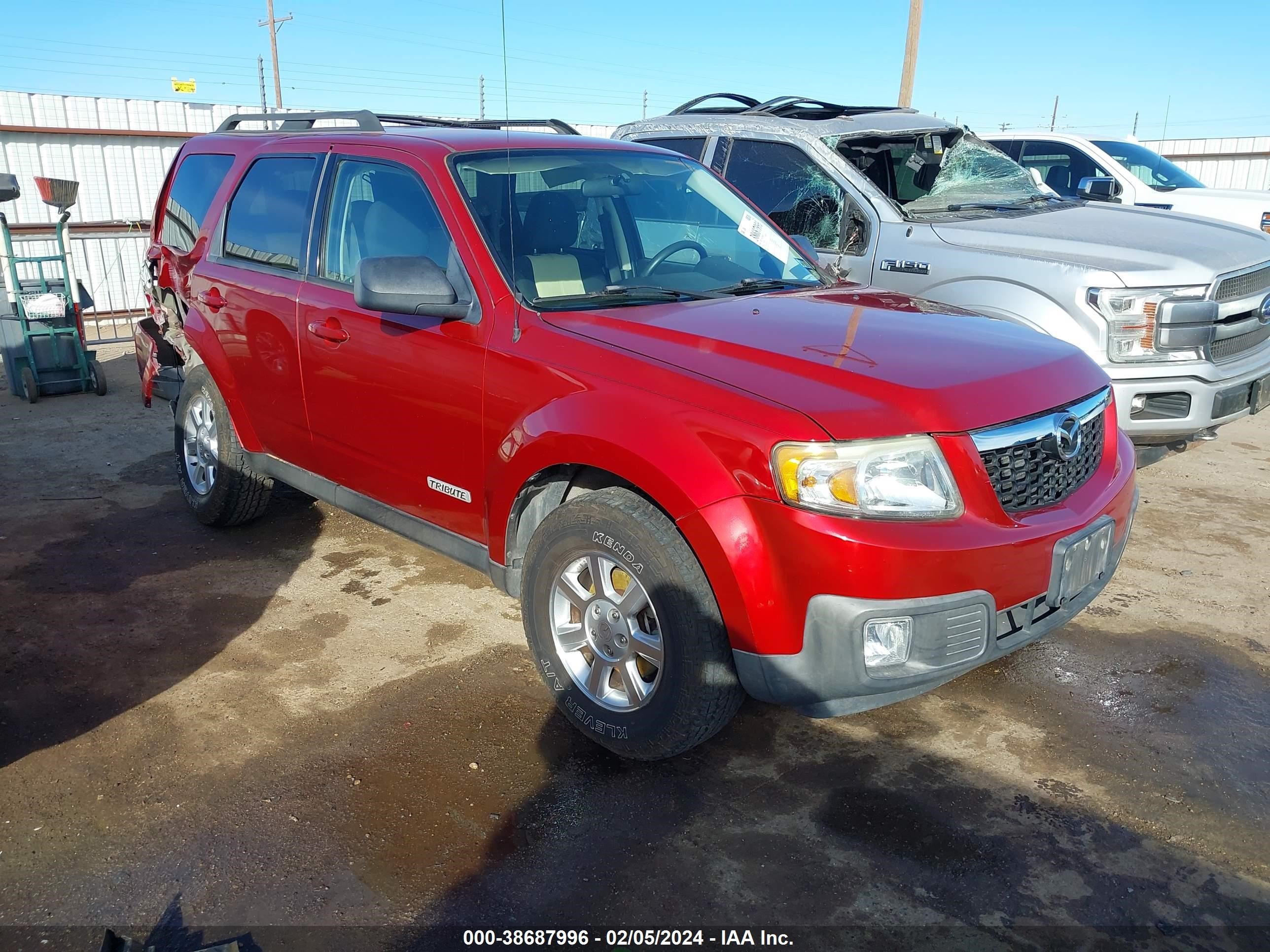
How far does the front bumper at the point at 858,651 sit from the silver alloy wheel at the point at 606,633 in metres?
0.34

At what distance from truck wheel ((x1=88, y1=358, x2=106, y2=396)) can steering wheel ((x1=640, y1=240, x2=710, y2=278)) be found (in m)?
6.96

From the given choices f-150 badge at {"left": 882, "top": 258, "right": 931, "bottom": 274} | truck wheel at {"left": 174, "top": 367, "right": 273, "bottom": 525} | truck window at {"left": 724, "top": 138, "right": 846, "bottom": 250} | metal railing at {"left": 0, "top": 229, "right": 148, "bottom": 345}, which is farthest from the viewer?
metal railing at {"left": 0, "top": 229, "right": 148, "bottom": 345}

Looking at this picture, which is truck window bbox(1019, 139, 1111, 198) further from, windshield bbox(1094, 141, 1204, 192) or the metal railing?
the metal railing

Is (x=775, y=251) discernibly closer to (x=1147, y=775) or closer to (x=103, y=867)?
(x=1147, y=775)

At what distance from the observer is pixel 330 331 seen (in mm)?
4000

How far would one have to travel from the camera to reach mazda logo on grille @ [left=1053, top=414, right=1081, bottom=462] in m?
2.95

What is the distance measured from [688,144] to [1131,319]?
316 centimetres

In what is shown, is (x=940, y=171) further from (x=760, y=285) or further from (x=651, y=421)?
(x=651, y=421)

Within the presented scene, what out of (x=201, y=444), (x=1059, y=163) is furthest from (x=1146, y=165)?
(x=201, y=444)

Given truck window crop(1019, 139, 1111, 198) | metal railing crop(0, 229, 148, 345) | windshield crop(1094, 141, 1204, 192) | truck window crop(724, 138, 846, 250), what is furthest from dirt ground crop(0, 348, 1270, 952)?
metal railing crop(0, 229, 148, 345)

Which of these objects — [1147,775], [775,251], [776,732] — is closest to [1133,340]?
[775,251]

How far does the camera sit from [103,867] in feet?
8.88

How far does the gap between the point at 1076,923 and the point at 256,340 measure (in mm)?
3859

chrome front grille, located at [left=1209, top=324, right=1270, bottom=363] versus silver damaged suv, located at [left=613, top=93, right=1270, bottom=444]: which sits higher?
silver damaged suv, located at [left=613, top=93, right=1270, bottom=444]
